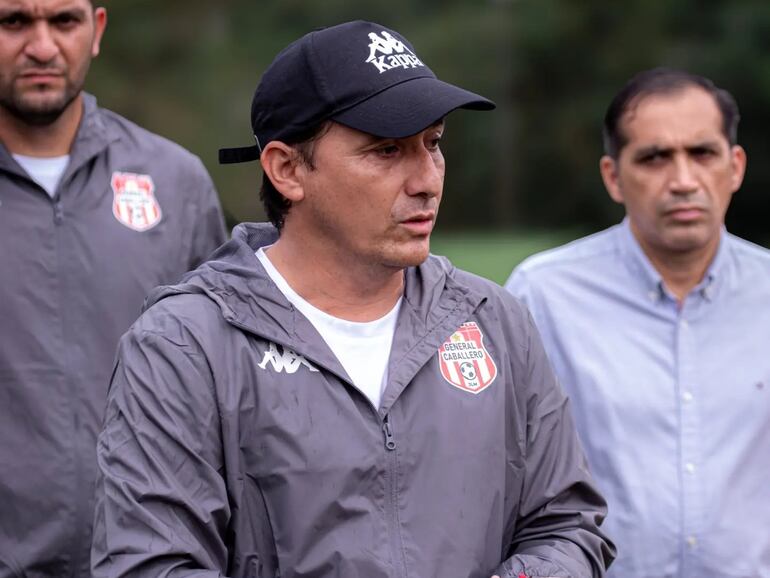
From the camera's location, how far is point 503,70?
813 inches

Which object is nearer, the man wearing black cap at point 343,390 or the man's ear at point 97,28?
the man wearing black cap at point 343,390

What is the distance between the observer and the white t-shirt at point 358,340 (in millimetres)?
2889

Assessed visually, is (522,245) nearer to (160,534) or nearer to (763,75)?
(763,75)

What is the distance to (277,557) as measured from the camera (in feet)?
9.00

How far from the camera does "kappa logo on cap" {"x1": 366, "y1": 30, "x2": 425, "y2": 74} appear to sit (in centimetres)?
294

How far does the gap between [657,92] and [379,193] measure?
1.74 metres

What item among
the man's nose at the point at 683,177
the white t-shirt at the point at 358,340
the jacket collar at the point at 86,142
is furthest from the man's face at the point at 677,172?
the jacket collar at the point at 86,142

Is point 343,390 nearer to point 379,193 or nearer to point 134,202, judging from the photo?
point 379,193

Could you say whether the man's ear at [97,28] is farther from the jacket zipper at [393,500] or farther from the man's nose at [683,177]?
the jacket zipper at [393,500]

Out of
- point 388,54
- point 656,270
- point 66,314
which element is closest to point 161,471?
point 388,54

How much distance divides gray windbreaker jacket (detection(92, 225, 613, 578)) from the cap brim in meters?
0.39

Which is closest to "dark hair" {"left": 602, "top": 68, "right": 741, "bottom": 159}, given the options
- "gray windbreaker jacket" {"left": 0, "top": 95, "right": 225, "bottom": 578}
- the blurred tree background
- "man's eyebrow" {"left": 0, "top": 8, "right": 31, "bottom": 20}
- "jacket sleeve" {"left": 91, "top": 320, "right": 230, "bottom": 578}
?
"gray windbreaker jacket" {"left": 0, "top": 95, "right": 225, "bottom": 578}

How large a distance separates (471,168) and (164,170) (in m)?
15.4

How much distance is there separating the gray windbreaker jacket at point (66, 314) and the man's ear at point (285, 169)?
108 cm
